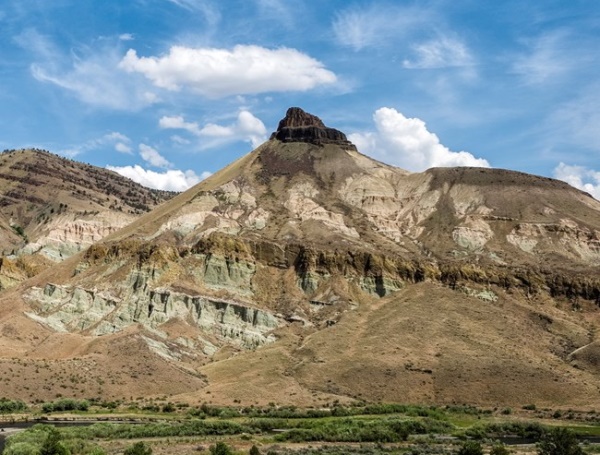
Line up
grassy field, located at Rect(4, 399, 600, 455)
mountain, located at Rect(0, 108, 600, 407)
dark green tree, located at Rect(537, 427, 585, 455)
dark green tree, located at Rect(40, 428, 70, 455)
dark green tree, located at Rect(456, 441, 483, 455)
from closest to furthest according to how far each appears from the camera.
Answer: dark green tree, located at Rect(40, 428, 70, 455), dark green tree, located at Rect(537, 427, 585, 455), dark green tree, located at Rect(456, 441, 483, 455), grassy field, located at Rect(4, 399, 600, 455), mountain, located at Rect(0, 108, 600, 407)

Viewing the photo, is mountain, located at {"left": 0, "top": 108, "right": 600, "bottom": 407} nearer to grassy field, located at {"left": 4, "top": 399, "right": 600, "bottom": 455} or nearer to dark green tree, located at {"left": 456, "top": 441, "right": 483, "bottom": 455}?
grassy field, located at {"left": 4, "top": 399, "right": 600, "bottom": 455}

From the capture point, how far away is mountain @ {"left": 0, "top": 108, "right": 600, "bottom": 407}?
109 metres

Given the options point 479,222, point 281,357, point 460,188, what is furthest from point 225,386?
point 460,188

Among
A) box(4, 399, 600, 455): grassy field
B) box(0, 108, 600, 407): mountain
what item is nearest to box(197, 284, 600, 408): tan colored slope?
box(0, 108, 600, 407): mountain

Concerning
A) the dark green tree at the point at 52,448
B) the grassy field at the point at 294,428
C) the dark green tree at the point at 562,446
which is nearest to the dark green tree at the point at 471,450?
the dark green tree at the point at 562,446

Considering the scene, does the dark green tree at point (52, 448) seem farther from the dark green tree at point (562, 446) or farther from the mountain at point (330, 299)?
the mountain at point (330, 299)

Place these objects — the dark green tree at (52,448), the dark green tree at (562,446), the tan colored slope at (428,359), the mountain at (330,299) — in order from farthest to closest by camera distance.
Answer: the mountain at (330,299)
the tan colored slope at (428,359)
the dark green tree at (562,446)
the dark green tree at (52,448)

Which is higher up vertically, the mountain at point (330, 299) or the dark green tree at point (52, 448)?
the mountain at point (330, 299)

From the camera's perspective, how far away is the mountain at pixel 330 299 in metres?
109

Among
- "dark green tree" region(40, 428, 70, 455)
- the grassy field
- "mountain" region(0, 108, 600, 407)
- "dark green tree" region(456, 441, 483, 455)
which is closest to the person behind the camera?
"dark green tree" region(40, 428, 70, 455)

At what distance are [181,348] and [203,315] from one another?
12138 millimetres

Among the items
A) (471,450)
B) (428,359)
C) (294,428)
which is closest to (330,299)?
(428,359)

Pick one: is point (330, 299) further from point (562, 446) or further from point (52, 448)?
point (52, 448)

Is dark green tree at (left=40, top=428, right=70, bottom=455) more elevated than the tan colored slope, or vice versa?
the tan colored slope
